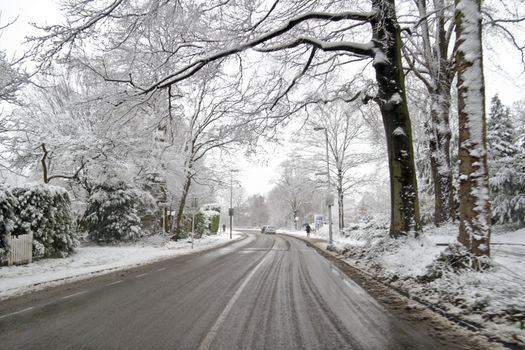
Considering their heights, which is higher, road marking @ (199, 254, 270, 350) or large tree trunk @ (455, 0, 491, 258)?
large tree trunk @ (455, 0, 491, 258)

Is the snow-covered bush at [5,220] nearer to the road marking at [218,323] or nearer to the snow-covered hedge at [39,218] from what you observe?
the snow-covered hedge at [39,218]

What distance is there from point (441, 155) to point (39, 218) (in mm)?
17682

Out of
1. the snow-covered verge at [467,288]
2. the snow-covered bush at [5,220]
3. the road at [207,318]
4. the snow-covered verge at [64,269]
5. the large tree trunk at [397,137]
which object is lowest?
the snow-covered verge at [64,269]

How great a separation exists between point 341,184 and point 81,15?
2944 cm

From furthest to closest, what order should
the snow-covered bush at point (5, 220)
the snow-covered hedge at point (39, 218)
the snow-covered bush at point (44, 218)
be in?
the snow-covered bush at point (44, 218), the snow-covered hedge at point (39, 218), the snow-covered bush at point (5, 220)

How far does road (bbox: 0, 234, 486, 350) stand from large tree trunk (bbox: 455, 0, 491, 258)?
2.49m

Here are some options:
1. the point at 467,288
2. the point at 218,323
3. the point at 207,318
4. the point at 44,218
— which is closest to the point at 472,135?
the point at 467,288

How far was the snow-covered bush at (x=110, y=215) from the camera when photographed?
20578 millimetres

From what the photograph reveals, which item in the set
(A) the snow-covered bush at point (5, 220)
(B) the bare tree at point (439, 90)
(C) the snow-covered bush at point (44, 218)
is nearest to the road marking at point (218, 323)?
(A) the snow-covered bush at point (5, 220)

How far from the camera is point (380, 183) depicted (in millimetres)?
34906

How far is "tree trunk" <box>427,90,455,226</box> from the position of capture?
1547 centimetres

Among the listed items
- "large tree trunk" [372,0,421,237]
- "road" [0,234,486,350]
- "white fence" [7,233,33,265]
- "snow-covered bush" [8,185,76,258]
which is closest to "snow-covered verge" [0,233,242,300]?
"white fence" [7,233,33,265]

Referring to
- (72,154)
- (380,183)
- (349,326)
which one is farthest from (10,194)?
(380,183)

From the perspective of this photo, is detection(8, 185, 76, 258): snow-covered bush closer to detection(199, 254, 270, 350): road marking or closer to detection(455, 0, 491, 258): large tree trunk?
detection(199, 254, 270, 350): road marking
